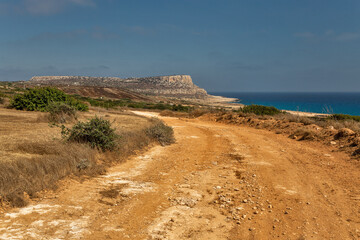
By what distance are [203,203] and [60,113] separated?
12854 mm

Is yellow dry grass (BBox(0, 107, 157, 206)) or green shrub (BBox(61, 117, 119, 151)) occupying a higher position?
green shrub (BBox(61, 117, 119, 151))

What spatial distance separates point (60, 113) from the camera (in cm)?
1551

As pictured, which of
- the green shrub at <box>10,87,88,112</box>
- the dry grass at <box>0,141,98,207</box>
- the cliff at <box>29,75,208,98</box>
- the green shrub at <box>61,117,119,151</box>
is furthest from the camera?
the cliff at <box>29,75,208,98</box>

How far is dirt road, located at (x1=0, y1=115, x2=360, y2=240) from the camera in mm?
4160

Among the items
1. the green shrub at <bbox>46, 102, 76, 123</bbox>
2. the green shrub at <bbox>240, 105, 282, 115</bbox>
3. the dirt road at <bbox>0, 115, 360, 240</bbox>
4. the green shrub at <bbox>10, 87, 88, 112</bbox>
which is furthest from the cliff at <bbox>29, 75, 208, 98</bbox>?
the dirt road at <bbox>0, 115, 360, 240</bbox>

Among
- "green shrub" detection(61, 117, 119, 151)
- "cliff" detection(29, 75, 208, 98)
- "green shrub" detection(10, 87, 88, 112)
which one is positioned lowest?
"green shrub" detection(61, 117, 119, 151)

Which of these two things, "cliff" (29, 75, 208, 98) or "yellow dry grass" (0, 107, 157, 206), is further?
"cliff" (29, 75, 208, 98)

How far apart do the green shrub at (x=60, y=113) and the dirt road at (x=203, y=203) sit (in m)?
8.15

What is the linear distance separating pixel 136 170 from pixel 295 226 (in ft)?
15.0

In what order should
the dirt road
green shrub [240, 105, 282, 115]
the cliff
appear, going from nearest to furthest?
the dirt road, green shrub [240, 105, 282, 115], the cliff

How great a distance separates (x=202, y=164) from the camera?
859 cm

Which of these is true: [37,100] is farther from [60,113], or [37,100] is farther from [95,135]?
[95,135]

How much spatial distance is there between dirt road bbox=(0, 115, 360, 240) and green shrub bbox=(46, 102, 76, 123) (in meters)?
8.15

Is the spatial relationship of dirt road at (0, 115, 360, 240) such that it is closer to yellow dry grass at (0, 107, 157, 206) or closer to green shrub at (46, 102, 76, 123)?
yellow dry grass at (0, 107, 157, 206)
